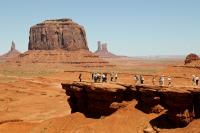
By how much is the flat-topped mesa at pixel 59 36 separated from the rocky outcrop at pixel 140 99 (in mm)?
113806

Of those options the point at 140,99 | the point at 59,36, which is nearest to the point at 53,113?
the point at 140,99

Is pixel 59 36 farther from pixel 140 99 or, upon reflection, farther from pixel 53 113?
pixel 140 99

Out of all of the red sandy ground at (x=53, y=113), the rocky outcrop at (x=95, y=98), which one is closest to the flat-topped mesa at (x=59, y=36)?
the red sandy ground at (x=53, y=113)

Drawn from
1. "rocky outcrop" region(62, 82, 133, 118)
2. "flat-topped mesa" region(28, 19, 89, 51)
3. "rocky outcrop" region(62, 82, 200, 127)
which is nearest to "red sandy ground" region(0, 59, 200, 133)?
"rocky outcrop" region(62, 82, 200, 127)

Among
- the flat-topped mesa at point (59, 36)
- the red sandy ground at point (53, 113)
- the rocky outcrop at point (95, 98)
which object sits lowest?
the red sandy ground at point (53, 113)

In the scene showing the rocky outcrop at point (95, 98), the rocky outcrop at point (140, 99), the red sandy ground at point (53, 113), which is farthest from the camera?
the rocky outcrop at point (95, 98)

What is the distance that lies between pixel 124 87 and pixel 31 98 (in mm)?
34886

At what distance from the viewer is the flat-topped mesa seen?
474 ft

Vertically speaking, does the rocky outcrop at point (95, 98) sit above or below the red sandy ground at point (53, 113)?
above

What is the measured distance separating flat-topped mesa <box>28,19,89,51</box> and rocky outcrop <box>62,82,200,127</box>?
373 ft

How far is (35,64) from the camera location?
131m

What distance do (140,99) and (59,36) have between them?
12196 cm

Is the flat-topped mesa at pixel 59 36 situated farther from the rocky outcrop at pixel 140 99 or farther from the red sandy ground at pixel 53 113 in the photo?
the rocky outcrop at pixel 140 99

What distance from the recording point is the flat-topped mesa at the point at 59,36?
14462cm
